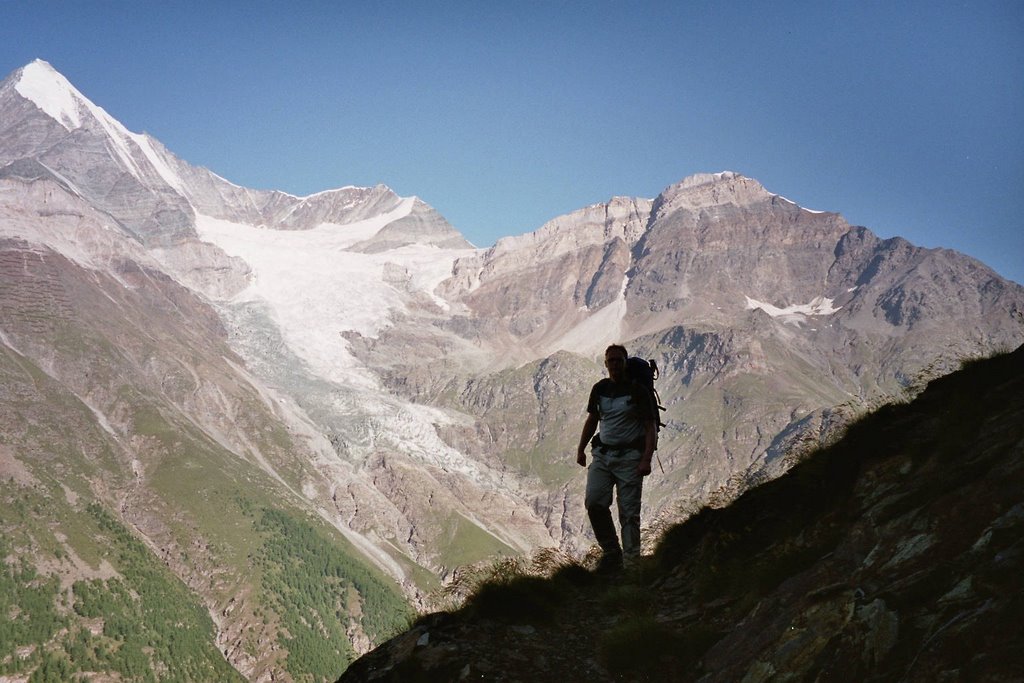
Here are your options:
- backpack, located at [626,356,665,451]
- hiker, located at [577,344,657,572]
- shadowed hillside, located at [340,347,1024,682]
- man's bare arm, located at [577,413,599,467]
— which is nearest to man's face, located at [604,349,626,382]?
hiker, located at [577,344,657,572]

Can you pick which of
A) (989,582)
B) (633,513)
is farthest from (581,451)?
(989,582)

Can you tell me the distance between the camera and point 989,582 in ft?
14.8

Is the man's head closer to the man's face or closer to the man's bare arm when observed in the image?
the man's face

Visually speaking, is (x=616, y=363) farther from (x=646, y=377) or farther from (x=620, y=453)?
(x=620, y=453)

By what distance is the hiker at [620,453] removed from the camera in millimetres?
10820

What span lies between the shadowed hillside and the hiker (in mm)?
681

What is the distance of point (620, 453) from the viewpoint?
1099cm

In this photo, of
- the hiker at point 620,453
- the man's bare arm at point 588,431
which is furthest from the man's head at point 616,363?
the man's bare arm at point 588,431

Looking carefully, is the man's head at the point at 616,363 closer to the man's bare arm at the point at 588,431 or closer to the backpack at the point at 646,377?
the backpack at the point at 646,377

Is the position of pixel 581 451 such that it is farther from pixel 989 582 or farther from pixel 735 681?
pixel 989 582

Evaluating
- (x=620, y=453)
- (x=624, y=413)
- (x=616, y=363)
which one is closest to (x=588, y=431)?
(x=620, y=453)

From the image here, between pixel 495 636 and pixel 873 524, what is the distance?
4644 millimetres

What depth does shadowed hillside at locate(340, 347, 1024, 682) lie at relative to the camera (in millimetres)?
4637

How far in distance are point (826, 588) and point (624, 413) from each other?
5.14 m
